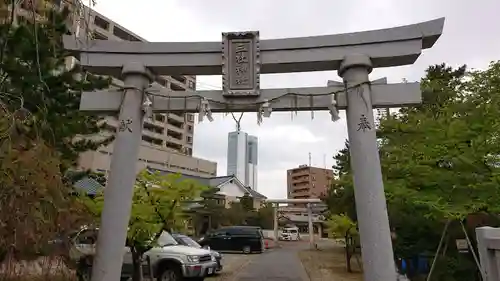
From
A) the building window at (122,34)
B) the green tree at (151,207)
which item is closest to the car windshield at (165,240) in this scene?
the green tree at (151,207)

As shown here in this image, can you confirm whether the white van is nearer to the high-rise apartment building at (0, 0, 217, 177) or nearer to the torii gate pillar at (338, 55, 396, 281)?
the high-rise apartment building at (0, 0, 217, 177)

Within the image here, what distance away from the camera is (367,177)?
7145mm

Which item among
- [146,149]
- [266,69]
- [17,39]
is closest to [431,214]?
[266,69]

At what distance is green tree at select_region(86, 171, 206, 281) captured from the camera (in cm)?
966

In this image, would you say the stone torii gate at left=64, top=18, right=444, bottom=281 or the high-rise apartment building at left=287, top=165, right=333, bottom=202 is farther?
the high-rise apartment building at left=287, top=165, right=333, bottom=202

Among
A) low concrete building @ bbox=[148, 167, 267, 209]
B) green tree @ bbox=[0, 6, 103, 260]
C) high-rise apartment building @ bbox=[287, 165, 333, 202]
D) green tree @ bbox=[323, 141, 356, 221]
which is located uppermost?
high-rise apartment building @ bbox=[287, 165, 333, 202]

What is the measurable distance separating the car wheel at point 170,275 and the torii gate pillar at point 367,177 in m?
5.77

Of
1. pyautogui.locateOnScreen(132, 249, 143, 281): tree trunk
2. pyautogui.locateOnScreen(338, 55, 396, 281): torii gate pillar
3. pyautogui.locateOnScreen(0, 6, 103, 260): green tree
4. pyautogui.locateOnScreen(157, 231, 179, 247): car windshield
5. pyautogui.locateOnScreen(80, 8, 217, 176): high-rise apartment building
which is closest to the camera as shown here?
pyautogui.locateOnScreen(0, 6, 103, 260): green tree

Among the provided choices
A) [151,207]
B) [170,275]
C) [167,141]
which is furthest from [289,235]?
[151,207]

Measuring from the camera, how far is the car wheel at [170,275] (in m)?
11.2

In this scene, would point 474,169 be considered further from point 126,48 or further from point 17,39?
point 17,39

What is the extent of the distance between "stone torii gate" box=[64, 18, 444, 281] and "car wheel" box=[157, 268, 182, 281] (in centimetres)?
418

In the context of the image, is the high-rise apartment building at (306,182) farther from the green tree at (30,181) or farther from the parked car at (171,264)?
the green tree at (30,181)

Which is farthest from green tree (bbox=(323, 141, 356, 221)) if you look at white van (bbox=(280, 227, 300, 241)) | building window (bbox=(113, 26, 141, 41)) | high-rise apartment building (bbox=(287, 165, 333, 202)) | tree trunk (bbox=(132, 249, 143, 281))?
high-rise apartment building (bbox=(287, 165, 333, 202))
